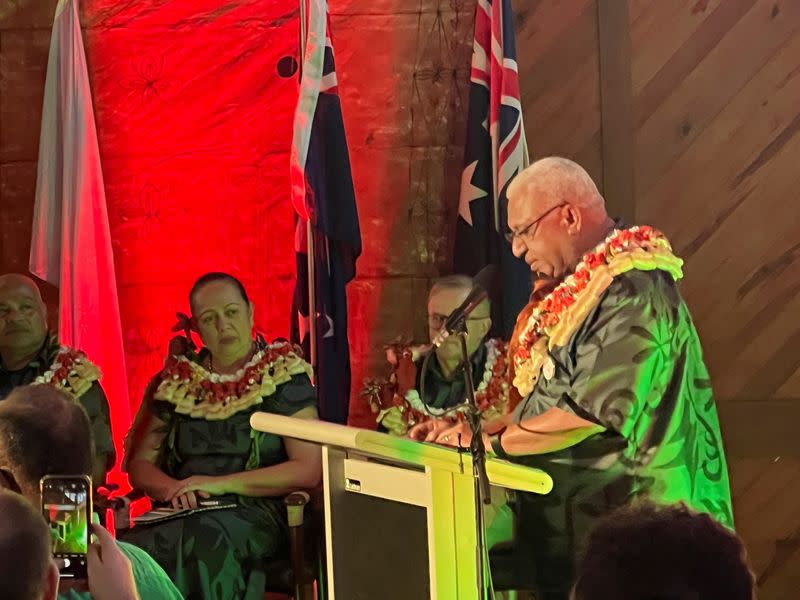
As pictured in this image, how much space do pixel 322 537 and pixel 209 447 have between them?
41 centimetres

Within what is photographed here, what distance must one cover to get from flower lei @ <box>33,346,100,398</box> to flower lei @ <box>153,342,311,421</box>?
0.30 m

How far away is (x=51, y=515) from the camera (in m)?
1.63

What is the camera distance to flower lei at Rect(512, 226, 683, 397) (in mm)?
2551

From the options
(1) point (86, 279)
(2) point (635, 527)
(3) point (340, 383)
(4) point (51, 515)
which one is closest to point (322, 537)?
(3) point (340, 383)

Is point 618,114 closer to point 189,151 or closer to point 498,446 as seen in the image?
point 189,151

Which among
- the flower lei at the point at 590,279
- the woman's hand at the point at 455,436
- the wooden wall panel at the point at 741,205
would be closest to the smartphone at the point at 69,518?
the woman's hand at the point at 455,436

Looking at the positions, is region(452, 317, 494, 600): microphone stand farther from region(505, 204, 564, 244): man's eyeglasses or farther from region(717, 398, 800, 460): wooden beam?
region(717, 398, 800, 460): wooden beam

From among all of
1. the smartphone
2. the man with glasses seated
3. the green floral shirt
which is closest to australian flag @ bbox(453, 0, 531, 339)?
the man with glasses seated

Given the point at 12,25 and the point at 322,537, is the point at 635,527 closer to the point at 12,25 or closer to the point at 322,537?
the point at 322,537

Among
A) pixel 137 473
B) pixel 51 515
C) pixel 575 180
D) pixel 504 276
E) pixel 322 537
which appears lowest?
pixel 51 515

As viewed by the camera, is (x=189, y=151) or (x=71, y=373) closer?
(x=71, y=373)

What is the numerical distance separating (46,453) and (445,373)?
186 centimetres

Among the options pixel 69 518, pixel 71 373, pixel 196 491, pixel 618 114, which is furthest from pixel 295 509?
pixel 618 114

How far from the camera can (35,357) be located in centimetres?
382
